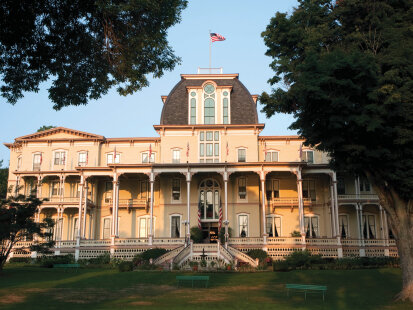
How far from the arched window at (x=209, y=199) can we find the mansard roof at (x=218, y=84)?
21.8 ft

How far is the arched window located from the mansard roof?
6.64 m

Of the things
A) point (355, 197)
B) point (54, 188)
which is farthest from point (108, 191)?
point (355, 197)

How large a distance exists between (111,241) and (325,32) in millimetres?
25256

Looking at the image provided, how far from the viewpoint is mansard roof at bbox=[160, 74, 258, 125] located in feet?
139

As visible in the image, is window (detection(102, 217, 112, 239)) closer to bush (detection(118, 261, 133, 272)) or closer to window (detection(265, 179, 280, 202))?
bush (detection(118, 261, 133, 272))

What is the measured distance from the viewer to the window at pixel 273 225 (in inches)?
1609

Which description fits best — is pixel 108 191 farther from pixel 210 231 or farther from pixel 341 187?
pixel 341 187

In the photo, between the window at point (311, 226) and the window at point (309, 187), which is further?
the window at point (309, 187)

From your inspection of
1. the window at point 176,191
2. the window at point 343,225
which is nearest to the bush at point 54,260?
the window at point 176,191

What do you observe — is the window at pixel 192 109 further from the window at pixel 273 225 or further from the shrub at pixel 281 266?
the shrub at pixel 281 266

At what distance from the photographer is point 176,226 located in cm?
4078

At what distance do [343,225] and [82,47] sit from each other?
35045mm

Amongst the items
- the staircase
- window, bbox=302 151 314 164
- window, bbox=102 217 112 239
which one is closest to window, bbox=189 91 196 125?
window, bbox=302 151 314 164

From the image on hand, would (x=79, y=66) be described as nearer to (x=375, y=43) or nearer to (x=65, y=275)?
(x=375, y=43)
